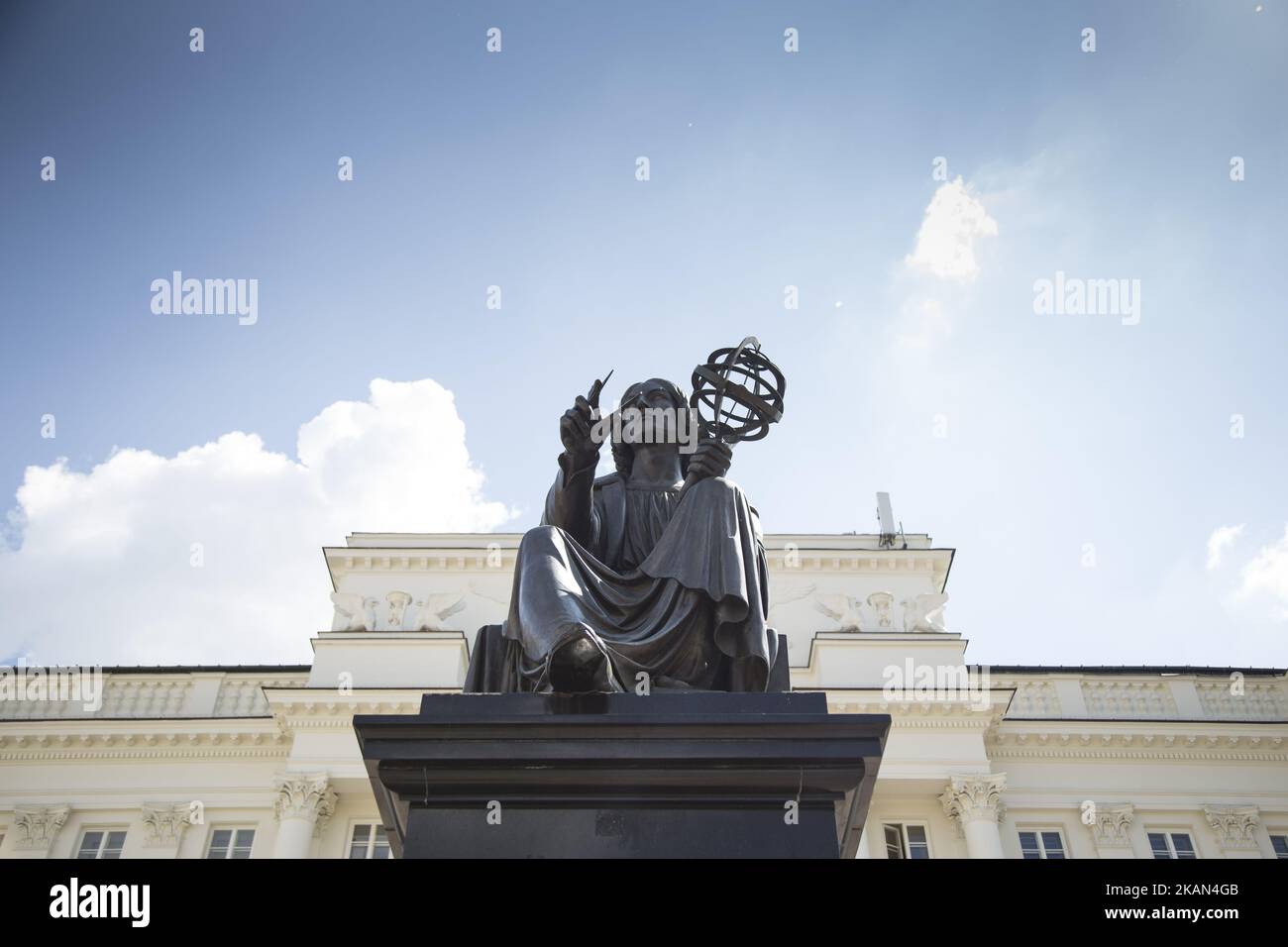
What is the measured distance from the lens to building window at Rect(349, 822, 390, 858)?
81.0ft

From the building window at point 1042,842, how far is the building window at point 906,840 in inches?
87.0

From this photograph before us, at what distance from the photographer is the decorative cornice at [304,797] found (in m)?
24.2

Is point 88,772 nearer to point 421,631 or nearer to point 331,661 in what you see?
point 331,661

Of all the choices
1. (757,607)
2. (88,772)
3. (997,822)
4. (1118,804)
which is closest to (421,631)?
(88,772)

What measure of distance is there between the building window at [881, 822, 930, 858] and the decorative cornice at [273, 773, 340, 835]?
1256 centimetres

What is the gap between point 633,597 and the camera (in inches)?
200

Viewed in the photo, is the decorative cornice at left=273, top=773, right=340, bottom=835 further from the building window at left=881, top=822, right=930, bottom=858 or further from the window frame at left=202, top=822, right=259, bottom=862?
the building window at left=881, top=822, right=930, bottom=858

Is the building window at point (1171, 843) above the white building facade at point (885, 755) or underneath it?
underneath

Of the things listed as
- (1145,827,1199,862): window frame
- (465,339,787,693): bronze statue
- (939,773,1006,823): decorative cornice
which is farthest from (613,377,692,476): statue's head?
(1145,827,1199,862): window frame

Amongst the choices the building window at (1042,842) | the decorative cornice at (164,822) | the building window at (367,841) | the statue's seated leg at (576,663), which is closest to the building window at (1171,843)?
the building window at (1042,842)

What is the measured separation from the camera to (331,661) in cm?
2692

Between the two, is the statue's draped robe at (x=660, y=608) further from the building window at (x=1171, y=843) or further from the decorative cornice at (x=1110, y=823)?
the building window at (x=1171, y=843)

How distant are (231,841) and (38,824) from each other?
4269 millimetres
